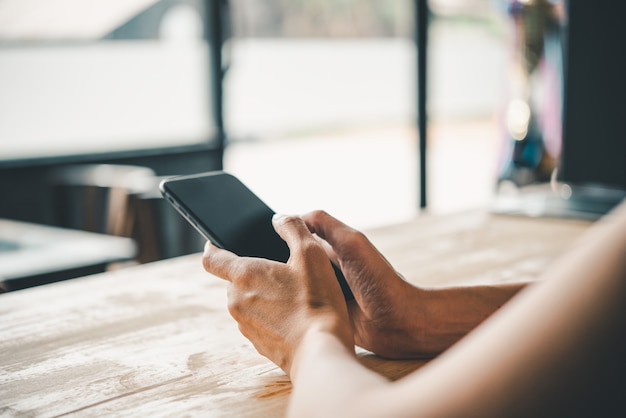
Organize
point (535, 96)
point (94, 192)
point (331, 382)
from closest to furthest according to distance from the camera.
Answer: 1. point (331, 382)
2. point (535, 96)
3. point (94, 192)

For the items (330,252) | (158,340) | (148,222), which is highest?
(330,252)

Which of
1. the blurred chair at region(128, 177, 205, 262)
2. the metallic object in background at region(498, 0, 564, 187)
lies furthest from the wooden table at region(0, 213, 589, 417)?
the blurred chair at region(128, 177, 205, 262)

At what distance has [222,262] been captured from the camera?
2.40 feet

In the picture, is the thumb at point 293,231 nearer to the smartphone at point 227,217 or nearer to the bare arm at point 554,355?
the smartphone at point 227,217

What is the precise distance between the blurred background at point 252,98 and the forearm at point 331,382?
4.17 feet

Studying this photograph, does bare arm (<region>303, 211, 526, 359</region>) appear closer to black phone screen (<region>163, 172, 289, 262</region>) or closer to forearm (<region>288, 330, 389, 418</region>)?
black phone screen (<region>163, 172, 289, 262</region>)

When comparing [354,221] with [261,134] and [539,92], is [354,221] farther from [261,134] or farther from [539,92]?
[539,92]

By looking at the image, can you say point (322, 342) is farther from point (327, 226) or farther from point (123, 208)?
point (123, 208)

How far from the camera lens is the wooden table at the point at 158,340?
Answer: 68cm

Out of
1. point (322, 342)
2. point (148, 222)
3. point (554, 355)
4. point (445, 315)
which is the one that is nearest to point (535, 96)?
point (148, 222)

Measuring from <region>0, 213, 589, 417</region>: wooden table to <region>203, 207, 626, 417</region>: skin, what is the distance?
6 cm

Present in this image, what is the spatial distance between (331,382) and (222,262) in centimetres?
29

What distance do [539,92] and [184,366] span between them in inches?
89.1

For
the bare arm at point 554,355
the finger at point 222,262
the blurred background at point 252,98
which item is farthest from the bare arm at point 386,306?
the blurred background at point 252,98
